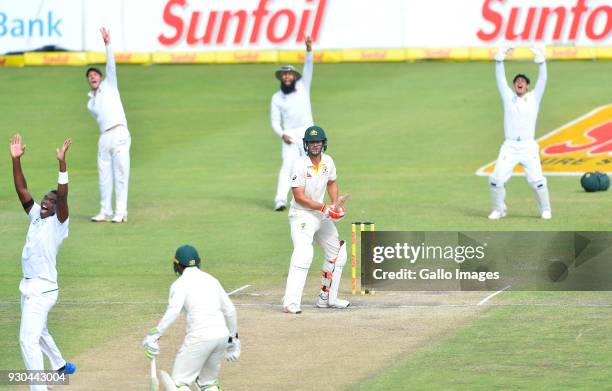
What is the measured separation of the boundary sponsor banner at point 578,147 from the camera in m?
28.7

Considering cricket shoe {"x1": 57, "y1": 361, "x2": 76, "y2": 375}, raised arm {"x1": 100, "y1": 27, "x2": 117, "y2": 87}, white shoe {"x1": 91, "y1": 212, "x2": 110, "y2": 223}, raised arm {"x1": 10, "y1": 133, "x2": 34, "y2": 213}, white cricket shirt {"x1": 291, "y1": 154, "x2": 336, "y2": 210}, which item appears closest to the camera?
cricket shoe {"x1": 57, "y1": 361, "x2": 76, "y2": 375}

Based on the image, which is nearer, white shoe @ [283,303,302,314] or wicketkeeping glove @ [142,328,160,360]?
wicketkeeping glove @ [142,328,160,360]

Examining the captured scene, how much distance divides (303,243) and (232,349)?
4288 millimetres

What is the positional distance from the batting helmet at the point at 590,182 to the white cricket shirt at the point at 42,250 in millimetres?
14468

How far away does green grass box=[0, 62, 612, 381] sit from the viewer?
19.8 meters

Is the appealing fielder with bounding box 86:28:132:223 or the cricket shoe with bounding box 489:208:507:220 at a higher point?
the appealing fielder with bounding box 86:28:132:223

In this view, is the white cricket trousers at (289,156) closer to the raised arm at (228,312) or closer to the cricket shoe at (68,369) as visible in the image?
the cricket shoe at (68,369)

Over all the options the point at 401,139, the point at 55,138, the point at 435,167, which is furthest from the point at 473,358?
the point at 55,138

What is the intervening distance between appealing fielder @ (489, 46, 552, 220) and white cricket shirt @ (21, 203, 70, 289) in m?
11.1

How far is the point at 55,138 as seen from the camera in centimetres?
3359

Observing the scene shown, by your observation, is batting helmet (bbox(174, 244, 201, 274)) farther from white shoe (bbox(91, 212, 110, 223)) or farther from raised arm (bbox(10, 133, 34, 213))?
white shoe (bbox(91, 212, 110, 223))

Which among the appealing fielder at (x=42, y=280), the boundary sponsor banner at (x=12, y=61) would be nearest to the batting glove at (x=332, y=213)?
Result: the appealing fielder at (x=42, y=280)

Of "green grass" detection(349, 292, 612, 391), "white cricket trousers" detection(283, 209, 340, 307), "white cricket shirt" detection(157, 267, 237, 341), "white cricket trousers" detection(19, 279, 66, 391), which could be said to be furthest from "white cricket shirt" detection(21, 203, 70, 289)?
"white cricket trousers" detection(283, 209, 340, 307)

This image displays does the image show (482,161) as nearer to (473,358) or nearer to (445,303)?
(445,303)
